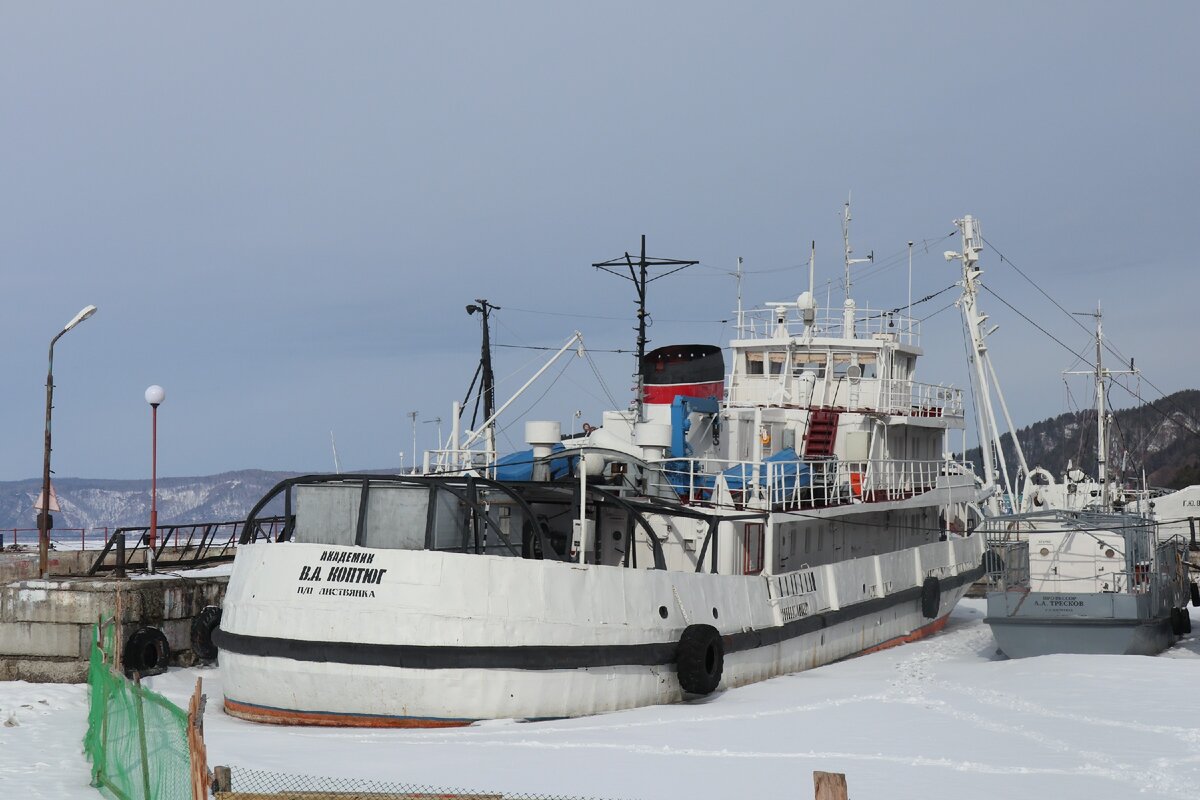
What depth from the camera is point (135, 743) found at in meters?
11.4

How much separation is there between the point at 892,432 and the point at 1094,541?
612cm

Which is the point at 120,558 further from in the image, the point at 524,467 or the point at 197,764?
the point at 197,764

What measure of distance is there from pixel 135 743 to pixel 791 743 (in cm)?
706

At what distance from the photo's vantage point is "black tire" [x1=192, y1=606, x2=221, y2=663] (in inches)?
817

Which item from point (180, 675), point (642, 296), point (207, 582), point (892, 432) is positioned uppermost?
point (642, 296)

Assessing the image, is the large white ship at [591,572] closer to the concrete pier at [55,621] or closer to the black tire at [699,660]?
the black tire at [699,660]

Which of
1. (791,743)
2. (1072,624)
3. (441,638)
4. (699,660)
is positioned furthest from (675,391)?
(791,743)

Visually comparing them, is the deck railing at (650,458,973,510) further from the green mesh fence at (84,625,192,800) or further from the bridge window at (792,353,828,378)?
the green mesh fence at (84,625,192,800)

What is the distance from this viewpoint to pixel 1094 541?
2334 cm

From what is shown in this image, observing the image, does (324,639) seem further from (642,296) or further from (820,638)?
(642,296)

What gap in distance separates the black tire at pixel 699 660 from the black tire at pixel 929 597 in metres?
10.7

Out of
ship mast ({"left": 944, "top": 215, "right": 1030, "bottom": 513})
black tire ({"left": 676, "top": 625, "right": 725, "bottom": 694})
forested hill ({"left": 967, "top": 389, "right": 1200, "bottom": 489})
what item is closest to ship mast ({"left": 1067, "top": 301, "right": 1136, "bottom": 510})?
ship mast ({"left": 944, "top": 215, "right": 1030, "bottom": 513})

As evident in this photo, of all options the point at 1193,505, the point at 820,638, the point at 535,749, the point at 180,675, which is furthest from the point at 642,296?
the point at 1193,505

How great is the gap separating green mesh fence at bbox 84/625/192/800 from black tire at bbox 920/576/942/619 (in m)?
17.6
